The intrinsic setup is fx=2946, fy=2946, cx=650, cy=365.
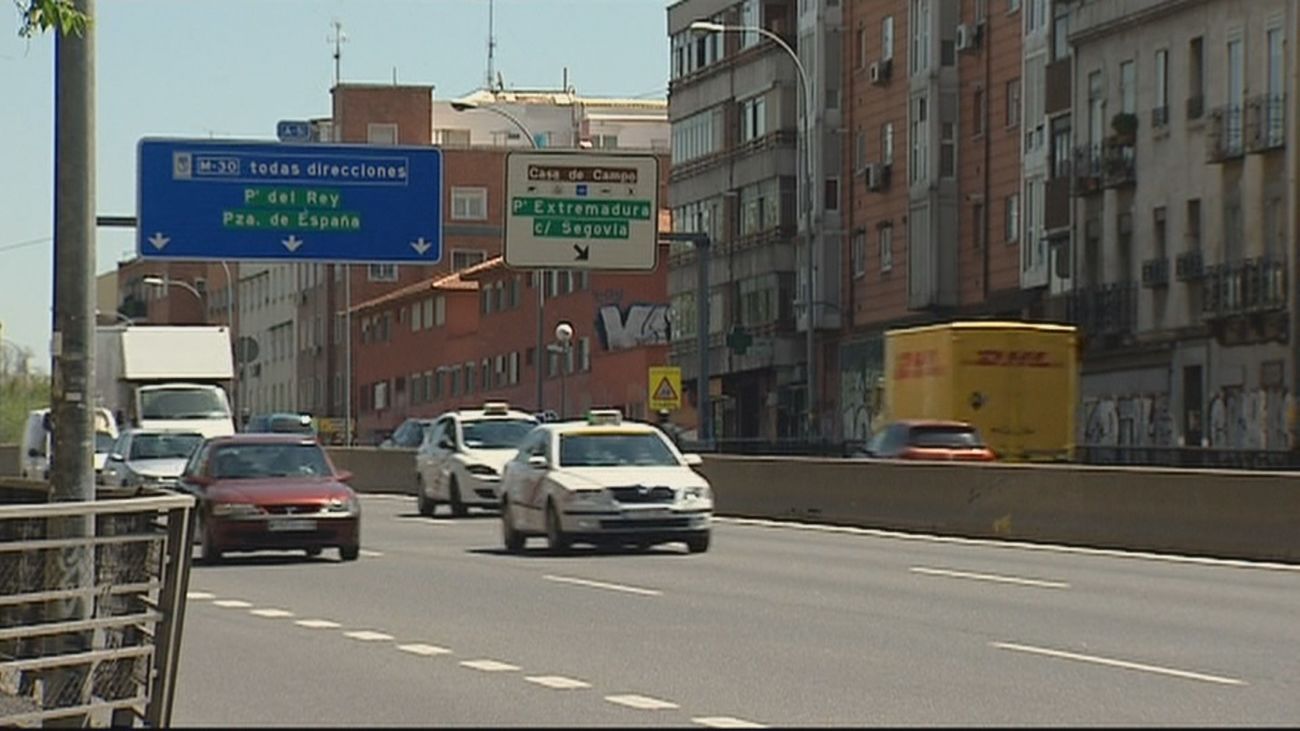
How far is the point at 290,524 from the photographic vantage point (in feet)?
106

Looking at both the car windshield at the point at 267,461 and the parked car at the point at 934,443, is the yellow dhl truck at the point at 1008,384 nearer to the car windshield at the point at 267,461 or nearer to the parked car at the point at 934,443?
the parked car at the point at 934,443

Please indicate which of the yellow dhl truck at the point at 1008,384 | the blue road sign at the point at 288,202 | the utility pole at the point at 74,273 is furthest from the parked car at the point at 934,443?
the utility pole at the point at 74,273

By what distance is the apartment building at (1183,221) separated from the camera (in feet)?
172

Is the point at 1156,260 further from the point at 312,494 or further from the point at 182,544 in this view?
the point at 182,544

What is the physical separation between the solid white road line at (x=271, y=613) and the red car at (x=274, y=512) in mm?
8241

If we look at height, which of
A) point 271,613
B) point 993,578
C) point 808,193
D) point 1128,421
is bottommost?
point 271,613

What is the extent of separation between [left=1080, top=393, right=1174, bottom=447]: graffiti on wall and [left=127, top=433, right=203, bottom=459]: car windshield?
21066mm

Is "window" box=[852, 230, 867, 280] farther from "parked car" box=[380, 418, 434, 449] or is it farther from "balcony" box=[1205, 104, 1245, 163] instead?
"balcony" box=[1205, 104, 1245, 163]

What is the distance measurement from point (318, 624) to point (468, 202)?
102900mm

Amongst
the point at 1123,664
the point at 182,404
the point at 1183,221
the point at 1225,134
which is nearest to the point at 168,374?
the point at 182,404

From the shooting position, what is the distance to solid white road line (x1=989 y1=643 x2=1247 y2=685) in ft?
55.0

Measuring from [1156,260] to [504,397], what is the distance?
167 ft

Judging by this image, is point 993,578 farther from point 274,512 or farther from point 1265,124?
point 1265,124

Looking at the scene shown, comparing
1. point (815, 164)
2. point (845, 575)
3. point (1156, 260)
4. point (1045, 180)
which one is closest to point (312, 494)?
point (845, 575)
